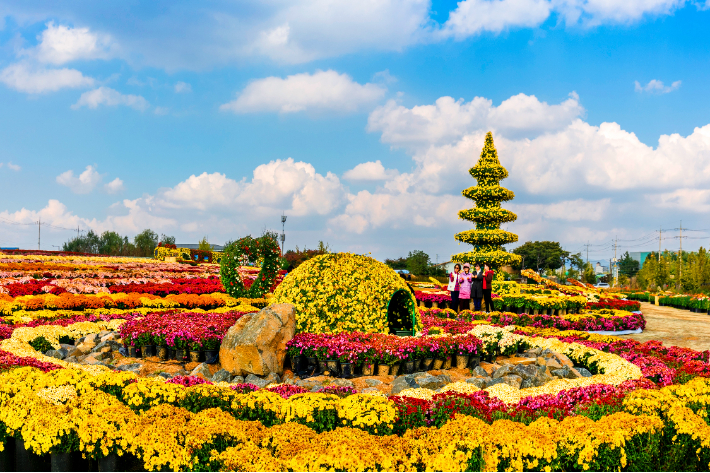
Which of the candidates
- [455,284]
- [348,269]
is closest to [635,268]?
[455,284]

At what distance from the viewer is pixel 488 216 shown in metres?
27.8

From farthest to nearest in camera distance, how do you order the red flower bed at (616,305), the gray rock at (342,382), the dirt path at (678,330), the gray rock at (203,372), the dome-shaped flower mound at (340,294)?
the red flower bed at (616,305) < the dirt path at (678,330) < the dome-shaped flower mound at (340,294) < the gray rock at (203,372) < the gray rock at (342,382)

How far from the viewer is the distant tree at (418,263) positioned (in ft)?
141

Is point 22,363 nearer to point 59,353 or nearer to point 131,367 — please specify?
point 131,367

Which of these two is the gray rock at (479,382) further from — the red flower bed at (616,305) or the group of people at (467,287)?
the red flower bed at (616,305)

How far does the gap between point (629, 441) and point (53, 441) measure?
4.40 meters

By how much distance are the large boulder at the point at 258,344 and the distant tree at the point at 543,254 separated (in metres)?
74.6

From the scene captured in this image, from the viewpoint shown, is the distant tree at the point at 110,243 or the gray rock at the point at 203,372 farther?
the distant tree at the point at 110,243

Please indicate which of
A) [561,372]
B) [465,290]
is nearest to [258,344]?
[561,372]

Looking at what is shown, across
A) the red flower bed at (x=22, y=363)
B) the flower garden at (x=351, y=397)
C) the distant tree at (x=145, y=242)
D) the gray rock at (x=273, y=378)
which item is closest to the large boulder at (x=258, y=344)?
the gray rock at (x=273, y=378)

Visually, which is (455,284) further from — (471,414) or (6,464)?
(6,464)

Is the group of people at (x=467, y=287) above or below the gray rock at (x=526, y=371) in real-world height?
above

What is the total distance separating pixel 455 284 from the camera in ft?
49.3

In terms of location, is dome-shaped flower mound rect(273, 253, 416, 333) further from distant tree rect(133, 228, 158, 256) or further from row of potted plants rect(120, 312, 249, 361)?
distant tree rect(133, 228, 158, 256)
